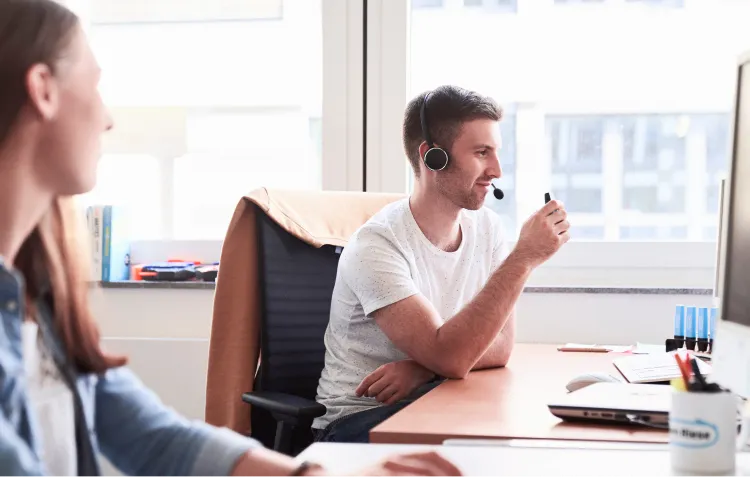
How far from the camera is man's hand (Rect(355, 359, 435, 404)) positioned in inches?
70.8

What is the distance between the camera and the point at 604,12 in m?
2.78

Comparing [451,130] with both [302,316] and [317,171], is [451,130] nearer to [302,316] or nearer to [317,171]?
[302,316]

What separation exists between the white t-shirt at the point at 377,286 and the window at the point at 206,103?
0.97 metres

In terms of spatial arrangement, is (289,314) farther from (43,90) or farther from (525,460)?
(43,90)

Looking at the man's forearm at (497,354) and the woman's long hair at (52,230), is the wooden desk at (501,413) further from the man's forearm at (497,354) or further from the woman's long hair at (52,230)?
the woman's long hair at (52,230)

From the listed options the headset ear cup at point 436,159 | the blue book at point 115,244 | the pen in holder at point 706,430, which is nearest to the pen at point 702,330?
the headset ear cup at point 436,159

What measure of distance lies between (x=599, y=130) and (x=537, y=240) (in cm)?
104

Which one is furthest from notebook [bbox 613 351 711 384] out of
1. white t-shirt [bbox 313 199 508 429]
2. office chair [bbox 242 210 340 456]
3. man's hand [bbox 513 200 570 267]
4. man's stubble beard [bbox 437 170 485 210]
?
office chair [bbox 242 210 340 456]

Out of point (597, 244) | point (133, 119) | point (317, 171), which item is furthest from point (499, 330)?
point (133, 119)

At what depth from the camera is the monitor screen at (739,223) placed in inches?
46.5

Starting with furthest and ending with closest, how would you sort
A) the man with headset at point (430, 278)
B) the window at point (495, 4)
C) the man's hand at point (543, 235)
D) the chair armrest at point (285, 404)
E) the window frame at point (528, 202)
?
1. the window at point (495, 4)
2. the window frame at point (528, 202)
3. the man's hand at point (543, 235)
4. the man with headset at point (430, 278)
5. the chair armrest at point (285, 404)

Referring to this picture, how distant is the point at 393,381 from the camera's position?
1.81 metres

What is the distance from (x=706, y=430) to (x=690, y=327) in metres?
1.20

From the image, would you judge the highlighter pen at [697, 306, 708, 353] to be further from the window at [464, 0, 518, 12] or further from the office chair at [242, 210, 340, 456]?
the window at [464, 0, 518, 12]
